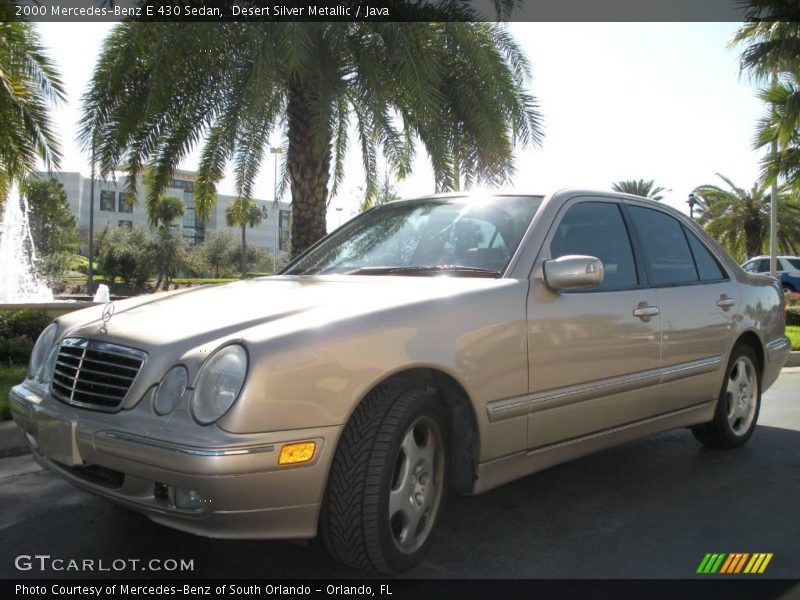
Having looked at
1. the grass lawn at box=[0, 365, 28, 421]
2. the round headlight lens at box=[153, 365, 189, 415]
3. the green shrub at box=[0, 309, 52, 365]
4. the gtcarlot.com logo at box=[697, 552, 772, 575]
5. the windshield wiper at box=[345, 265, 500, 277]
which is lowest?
the gtcarlot.com logo at box=[697, 552, 772, 575]

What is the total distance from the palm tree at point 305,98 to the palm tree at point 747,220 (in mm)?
28399

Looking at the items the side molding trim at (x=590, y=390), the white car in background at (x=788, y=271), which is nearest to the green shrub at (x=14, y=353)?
the side molding trim at (x=590, y=390)

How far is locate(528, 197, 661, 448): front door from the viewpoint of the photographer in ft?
11.5

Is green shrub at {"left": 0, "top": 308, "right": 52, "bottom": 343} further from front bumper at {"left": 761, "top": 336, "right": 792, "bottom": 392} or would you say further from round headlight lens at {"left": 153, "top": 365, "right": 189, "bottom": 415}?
front bumper at {"left": 761, "top": 336, "right": 792, "bottom": 392}

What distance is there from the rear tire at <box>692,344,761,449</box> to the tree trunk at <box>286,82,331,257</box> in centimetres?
604

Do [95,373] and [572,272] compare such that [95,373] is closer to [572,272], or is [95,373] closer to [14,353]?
[572,272]

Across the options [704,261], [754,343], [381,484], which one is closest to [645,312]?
[704,261]

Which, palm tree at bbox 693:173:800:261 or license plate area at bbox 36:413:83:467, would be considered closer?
license plate area at bbox 36:413:83:467

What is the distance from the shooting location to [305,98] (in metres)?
9.74

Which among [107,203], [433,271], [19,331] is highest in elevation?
[107,203]

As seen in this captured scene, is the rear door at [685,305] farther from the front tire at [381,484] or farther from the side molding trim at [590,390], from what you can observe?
the front tire at [381,484]

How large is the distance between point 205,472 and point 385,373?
Answer: 733 mm

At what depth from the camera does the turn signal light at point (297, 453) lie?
2590 millimetres

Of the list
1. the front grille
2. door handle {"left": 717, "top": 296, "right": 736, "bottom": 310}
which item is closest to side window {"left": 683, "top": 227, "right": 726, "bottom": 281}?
door handle {"left": 717, "top": 296, "right": 736, "bottom": 310}
